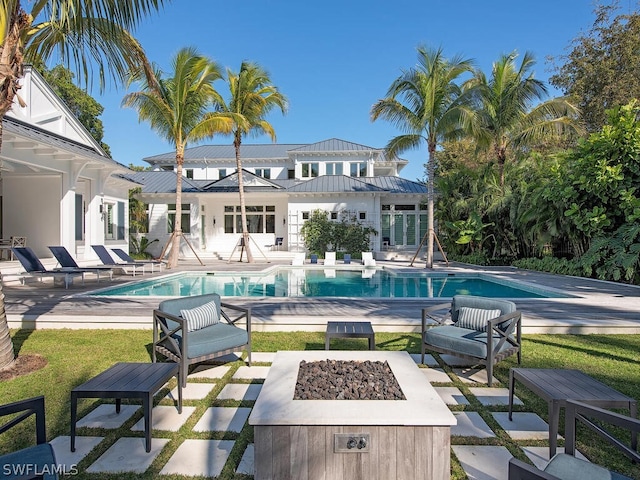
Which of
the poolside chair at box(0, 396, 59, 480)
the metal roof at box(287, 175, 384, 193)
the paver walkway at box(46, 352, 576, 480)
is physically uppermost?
the metal roof at box(287, 175, 384, 193)

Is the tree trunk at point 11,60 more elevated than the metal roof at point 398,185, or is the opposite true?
the metal roof at point 398,185

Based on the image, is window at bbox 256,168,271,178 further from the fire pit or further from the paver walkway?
the fire pit

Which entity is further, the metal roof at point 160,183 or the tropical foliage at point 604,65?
the metal roof at point 160,183

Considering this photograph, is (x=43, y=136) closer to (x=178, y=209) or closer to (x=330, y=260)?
(x=178, y=209)

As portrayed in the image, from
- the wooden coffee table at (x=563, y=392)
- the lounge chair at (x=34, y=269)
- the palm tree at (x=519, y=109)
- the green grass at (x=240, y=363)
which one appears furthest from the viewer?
the palm tree at (x=519, y=109)

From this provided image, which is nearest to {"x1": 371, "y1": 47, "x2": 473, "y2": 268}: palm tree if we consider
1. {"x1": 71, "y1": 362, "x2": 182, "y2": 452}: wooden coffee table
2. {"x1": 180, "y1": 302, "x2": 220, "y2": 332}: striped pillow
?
{"x1": 180, "y1": 302, "x2": 220, "y2": 332}: striped pillow

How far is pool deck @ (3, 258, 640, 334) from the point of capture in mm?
6316

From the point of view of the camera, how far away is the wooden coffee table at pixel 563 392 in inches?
111

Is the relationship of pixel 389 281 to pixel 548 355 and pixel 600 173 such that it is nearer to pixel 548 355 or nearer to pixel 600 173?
pixel 600 173

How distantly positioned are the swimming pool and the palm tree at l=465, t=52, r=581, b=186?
684 centimetres

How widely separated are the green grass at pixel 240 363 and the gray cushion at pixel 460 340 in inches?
15.4

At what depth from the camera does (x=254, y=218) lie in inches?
997

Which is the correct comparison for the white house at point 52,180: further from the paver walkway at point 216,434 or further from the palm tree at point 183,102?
the paver walkway at point 216,434

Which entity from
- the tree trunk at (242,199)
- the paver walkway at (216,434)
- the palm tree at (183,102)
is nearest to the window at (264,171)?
the tree trunk at (242,199)
